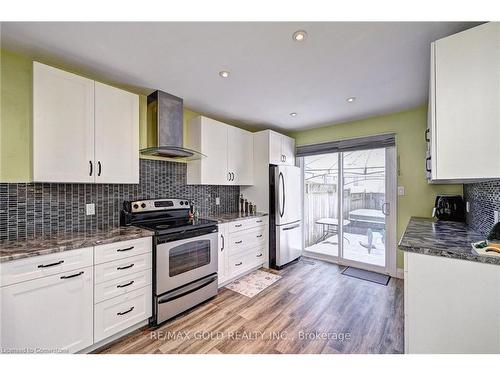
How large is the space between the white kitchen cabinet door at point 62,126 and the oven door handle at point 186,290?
1.27 metres

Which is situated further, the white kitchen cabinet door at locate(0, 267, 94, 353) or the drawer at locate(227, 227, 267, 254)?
the drawer at locate(227, 227, 267, 254)

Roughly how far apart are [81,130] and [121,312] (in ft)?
5.14

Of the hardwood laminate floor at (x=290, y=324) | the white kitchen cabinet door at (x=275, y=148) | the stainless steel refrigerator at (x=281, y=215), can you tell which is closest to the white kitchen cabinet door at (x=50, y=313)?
the hardwood laminate floor at (x=290, y=324)

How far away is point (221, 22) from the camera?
136cm

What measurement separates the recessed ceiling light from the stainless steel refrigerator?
199 cm

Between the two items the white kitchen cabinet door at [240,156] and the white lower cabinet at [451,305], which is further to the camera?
the white kitchen cabinet door at [240,156]

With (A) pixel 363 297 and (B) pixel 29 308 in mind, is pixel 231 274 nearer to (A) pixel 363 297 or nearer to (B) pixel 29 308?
(A) pixel 363 297

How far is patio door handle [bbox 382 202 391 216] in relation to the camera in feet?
Answer: 10.1

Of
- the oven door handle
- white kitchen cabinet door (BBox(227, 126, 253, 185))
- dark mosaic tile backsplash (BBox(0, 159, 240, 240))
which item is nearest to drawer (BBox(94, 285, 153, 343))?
the oven door handle

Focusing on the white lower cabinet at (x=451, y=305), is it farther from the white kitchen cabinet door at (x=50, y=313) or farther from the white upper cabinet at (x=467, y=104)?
the white kitchen cabinet door at (x=50, y=313)

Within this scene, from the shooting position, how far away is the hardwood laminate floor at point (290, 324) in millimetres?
1722

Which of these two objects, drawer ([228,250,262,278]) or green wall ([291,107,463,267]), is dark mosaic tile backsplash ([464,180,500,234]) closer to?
green wall ([291,107,463,267])

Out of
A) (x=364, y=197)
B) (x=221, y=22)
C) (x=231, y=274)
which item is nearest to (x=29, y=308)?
(x=231, y=274)
